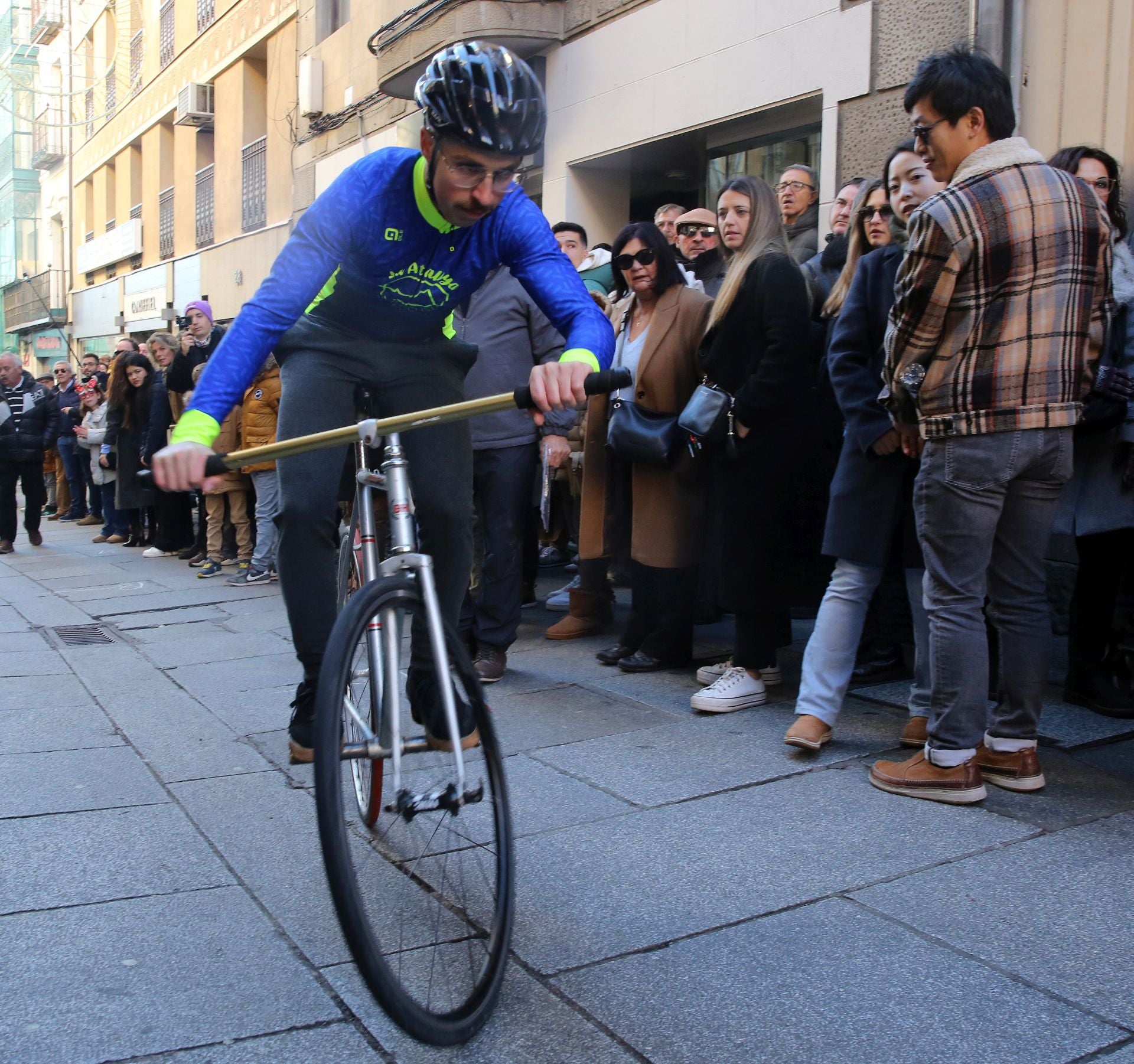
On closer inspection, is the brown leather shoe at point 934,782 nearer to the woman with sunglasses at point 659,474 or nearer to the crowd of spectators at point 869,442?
the crowd of spectators at point 869,442

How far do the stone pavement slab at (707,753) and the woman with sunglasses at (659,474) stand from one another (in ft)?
2.75

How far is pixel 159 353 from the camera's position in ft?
36.6

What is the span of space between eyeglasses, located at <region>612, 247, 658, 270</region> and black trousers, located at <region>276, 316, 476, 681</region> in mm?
2294

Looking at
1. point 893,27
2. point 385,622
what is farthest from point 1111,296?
point 893,27

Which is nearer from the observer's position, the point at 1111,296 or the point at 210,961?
the point at 210,961

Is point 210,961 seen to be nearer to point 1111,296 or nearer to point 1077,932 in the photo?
point 1077,932

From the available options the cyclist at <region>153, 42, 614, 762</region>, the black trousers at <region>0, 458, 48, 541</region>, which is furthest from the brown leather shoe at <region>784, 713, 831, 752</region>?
the black trousers at <region>0, 458, 48, 541</region>

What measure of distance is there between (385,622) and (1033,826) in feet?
6.45

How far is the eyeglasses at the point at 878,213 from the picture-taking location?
14.3ft

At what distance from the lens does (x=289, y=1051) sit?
2.25m

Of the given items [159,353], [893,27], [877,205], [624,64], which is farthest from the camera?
[159,353]

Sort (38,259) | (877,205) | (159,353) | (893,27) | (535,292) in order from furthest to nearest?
(38,259) → (159,353) → (893,27) → (877,205) → (535,292)

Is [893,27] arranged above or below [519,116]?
above

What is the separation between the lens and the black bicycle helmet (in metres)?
2.60
